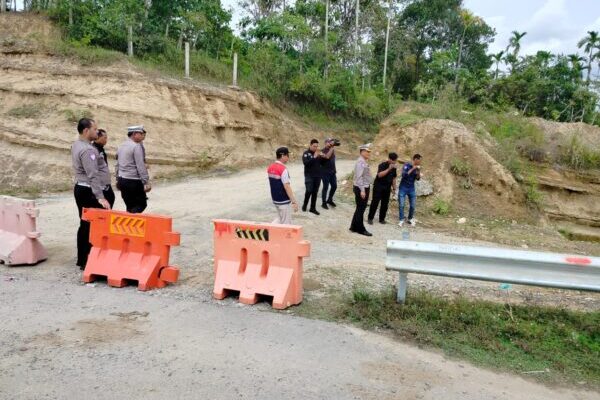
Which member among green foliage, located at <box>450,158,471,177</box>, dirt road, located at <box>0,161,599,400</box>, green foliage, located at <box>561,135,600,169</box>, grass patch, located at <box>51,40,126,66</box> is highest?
grass patch, located at <box>51,40,126,66</box>

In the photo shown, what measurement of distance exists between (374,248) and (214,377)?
5.74 m

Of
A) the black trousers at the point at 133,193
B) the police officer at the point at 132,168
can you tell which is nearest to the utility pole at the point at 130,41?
the police officer at the point at 132,168

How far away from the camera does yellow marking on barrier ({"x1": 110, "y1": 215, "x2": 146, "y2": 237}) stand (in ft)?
20.0

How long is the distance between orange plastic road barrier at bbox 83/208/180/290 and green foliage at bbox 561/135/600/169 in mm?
19259

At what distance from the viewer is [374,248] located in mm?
9156

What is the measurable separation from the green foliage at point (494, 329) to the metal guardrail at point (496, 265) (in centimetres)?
37

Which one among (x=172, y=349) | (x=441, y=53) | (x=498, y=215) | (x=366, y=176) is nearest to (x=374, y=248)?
(x=366, y=176)

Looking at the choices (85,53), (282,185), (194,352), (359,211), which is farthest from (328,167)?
(85,53)

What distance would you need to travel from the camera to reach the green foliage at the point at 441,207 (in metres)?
13.7

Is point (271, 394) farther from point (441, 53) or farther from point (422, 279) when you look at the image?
point (441, 53)

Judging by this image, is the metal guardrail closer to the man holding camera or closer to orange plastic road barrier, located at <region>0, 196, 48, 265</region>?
orange plastic road barrier, located at <region>0, 196, 48, 265</region>

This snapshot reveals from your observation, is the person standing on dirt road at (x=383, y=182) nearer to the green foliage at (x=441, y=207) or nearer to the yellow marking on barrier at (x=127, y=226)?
the green foliage at (x=441, y=207)

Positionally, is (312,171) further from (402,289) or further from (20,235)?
(402,289)

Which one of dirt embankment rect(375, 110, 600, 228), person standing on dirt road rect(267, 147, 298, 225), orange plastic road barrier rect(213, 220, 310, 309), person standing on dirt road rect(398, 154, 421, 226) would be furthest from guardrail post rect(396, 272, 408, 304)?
dirt embankment rect(375, 110, 600, 228)
